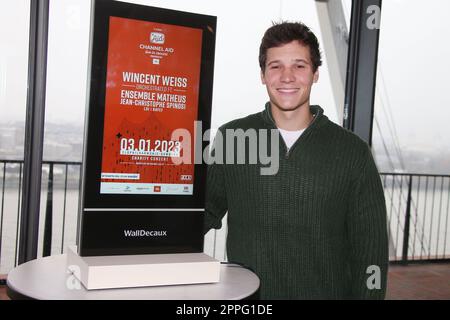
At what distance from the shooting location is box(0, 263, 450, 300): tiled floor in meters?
3.71

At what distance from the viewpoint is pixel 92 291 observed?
0.93 metres

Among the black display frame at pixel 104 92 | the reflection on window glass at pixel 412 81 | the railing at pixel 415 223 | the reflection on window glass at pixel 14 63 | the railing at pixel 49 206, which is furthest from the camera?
the railing at pixel 415 223

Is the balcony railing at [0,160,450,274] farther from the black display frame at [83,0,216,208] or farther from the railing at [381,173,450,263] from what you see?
the black display frame at [83,0,216,208]

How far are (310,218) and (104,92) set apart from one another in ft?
2.63

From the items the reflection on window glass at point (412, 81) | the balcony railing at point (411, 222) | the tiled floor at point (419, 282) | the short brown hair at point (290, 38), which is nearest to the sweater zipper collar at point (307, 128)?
the short brown hair at point (290, 38)

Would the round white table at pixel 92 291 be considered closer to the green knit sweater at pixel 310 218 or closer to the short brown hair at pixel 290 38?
the green knit sweater at pixel 310 218

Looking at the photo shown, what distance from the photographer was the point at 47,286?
36.1 inches

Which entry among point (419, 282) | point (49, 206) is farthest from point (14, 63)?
point (419, 282)

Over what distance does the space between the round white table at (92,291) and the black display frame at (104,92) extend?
171 millimetres

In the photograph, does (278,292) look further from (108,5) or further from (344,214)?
(108,5)

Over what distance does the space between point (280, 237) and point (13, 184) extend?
1833mm

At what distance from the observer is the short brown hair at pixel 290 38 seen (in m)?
1.56

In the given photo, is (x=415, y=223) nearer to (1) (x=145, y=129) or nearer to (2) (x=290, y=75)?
(2) (x=290, y=75)

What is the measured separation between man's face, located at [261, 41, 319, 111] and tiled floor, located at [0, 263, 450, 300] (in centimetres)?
254
